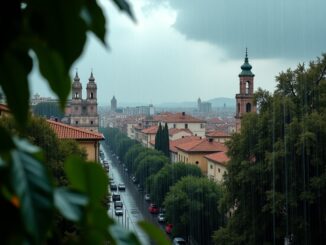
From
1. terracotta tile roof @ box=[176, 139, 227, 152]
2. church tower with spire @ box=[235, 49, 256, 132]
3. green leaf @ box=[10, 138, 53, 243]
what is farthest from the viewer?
terracotta tile roof @ box=[176, 139, 227, 152]

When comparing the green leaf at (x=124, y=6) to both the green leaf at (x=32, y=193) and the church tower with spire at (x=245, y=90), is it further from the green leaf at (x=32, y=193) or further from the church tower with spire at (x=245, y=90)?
the church tower with spire at (x=245, y=90)

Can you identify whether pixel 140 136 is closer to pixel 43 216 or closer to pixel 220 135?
pixel 220 135

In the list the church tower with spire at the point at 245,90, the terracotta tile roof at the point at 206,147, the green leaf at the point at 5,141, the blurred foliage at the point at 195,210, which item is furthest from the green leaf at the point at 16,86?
the terracotta tile roof at the point at 206,147

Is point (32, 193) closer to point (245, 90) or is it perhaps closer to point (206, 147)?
point (245, 90)

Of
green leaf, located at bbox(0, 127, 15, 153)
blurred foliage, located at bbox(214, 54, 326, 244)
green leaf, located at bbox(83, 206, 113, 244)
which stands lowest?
blurred foliage, located at bbox(214, 54, 326, 244)

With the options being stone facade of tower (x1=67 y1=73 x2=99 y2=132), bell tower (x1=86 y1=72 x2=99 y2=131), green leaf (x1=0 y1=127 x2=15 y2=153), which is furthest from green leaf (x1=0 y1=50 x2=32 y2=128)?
bell tower (x1=86 y1=72 x2=99 y2=131)

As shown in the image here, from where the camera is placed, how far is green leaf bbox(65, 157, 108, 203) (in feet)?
2.47

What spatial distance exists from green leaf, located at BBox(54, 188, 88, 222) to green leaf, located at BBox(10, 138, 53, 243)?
4 cm

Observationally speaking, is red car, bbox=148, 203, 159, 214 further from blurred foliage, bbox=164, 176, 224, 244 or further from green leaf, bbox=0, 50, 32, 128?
green leaf, bbox=0, 50, 32, 128

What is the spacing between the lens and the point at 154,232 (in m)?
0.81

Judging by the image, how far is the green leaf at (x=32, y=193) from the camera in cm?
58

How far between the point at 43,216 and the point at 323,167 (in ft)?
60.5

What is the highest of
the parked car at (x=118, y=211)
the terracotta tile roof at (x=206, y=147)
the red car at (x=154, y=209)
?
the terracotta tile roof at (x=206, y=147)

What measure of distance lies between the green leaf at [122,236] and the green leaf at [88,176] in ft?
0.16
